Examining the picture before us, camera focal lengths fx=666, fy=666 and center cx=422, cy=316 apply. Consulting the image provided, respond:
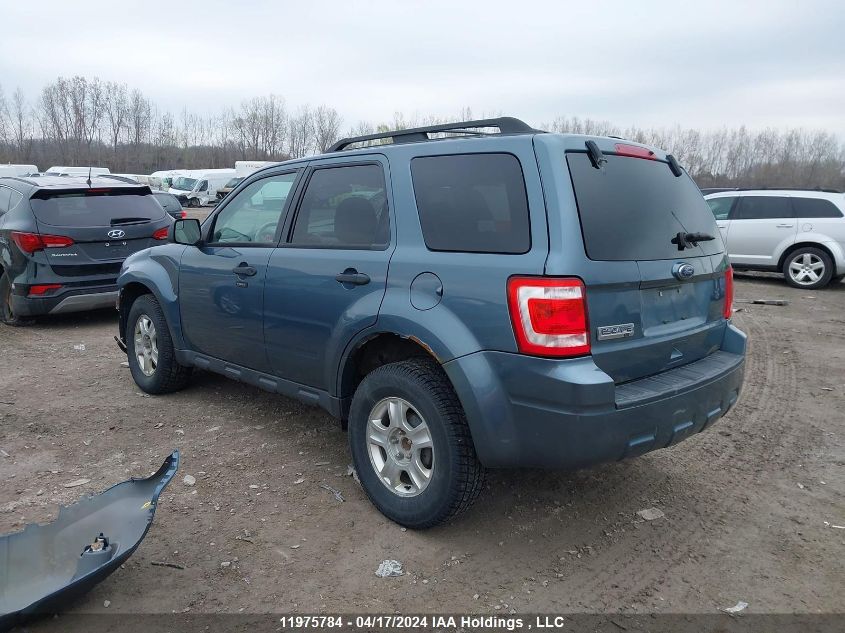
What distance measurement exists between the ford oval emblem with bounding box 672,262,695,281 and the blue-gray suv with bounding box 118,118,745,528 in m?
0.01

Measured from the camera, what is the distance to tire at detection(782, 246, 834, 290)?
11.9 metres

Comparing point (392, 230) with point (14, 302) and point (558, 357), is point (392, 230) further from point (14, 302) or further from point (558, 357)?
point (14, 302)

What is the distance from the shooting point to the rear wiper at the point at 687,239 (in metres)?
3.34

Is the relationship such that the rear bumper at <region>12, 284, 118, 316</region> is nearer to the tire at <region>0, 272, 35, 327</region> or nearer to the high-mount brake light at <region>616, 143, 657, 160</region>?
the tire at <region>0, 272, 35, 327</region>

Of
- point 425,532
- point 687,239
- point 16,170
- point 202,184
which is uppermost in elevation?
point 16,170

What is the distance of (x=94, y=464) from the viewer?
4.14 metres

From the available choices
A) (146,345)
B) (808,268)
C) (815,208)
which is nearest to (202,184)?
(815,208)

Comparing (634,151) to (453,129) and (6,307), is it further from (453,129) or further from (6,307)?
(6,307)

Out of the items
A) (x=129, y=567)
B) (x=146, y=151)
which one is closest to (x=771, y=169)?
(x=146, y=151)

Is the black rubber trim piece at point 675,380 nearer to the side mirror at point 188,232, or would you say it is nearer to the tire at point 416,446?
the tire at point 416,446

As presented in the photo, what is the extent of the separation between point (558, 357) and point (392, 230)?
1.18 meters

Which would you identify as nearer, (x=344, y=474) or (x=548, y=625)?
(x=548, y=625)

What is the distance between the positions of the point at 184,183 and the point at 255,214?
124 ft

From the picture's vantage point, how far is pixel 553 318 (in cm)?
280
